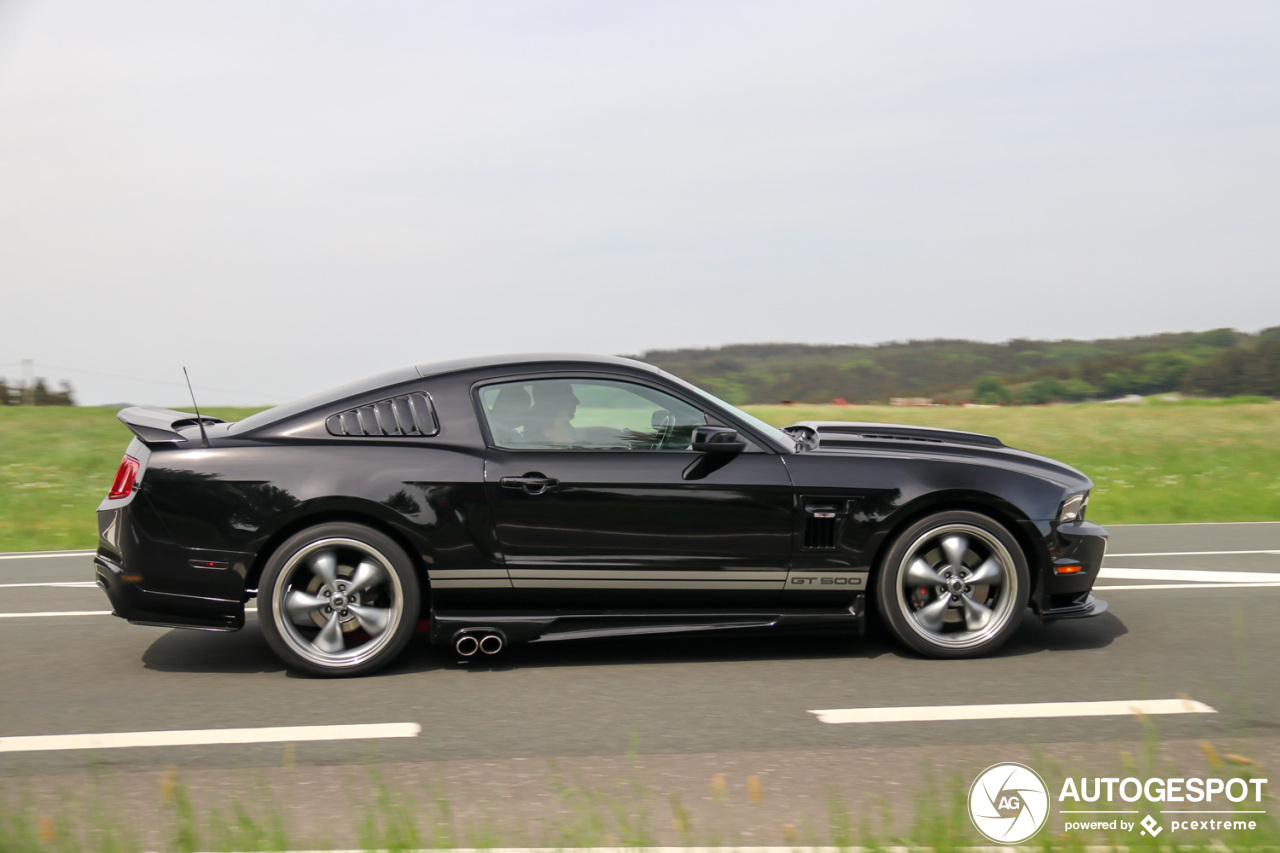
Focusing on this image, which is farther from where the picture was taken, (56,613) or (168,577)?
(56,613)

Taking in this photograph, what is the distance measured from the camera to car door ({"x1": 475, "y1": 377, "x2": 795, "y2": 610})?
5.44 m

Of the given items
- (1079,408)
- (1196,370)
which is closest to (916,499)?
(1079,408)

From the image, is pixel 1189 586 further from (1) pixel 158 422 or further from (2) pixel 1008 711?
(1) pixel 158 422

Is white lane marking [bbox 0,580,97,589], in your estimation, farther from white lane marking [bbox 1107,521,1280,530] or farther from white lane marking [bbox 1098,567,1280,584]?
white lane marking [bbox 1107,521,1280,530]

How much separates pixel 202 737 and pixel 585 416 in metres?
2.22

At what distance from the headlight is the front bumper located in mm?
32

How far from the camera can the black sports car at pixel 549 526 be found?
17.7 feet

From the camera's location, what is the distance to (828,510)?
5.57 metres

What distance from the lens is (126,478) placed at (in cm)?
553

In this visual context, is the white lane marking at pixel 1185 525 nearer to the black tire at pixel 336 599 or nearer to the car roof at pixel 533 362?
the car roof at pixel 533 362

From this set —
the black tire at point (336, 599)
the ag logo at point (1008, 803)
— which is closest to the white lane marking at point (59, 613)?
the black tire at point (336, 599)

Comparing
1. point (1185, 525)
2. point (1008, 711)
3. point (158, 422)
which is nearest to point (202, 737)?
point (158, 422)

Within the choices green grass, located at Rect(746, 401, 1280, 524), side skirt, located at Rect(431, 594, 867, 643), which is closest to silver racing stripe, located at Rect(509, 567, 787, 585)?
side skirt, located at Rect(431, 594, 867, 643)

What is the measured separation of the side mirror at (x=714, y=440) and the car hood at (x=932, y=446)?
47 centimetres
